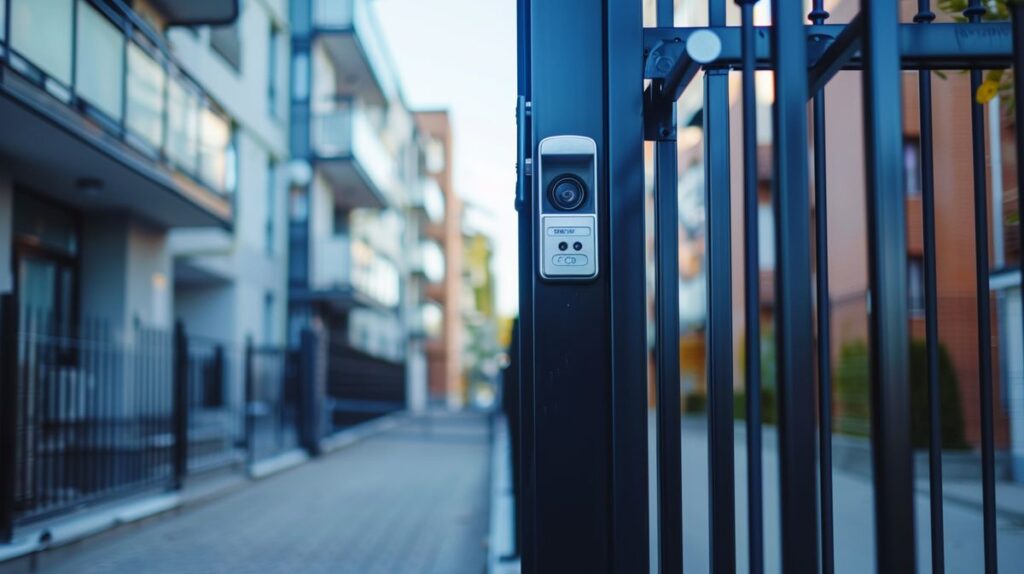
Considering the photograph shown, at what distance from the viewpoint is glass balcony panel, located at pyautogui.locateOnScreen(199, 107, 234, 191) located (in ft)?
38.9

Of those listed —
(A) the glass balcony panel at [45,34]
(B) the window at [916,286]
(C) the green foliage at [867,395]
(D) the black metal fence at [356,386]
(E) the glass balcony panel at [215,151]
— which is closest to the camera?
(A) the glass balcony panel at [45,34]

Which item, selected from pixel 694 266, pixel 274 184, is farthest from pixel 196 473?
pixel 694 266

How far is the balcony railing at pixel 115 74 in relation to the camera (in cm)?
754

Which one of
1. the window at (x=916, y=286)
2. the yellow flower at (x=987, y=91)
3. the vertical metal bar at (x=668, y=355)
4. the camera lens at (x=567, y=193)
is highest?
the window at (x=916, y=286)

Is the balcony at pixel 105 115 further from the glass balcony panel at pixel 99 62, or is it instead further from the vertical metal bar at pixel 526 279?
the vertical metal bar at pixel 526 279

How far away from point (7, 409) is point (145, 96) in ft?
15.6

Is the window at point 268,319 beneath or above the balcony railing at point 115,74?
beneath

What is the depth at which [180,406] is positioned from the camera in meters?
8.88

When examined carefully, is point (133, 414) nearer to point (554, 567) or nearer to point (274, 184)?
point (554, 567)

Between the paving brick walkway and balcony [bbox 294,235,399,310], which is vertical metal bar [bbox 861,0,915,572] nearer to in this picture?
the paving brick walkway

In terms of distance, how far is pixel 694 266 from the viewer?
30000 mm

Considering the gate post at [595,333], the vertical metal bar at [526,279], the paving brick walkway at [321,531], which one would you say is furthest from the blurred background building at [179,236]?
the gate post at [595,333]

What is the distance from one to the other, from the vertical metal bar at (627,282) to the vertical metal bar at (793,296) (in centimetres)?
36

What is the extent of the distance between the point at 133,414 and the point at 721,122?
25.3 feet
